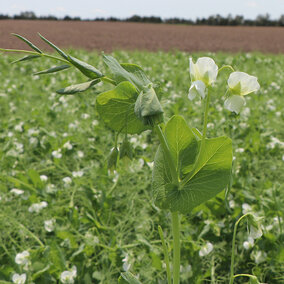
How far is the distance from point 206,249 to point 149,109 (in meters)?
0.73

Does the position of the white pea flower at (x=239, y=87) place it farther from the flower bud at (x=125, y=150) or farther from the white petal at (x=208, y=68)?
the flower bud at (x=125, y=150)

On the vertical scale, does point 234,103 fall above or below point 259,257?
above

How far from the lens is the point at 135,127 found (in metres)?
0.51

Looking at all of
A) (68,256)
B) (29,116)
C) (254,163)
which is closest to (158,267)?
(68,256)

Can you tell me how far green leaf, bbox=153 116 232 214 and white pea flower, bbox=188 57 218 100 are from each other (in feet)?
0.24

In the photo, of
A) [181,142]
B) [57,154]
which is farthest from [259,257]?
[57,154]

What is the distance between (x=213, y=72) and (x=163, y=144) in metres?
0.11

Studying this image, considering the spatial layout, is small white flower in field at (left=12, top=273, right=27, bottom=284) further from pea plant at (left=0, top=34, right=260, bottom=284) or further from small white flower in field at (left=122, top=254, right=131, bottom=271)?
pea plant at (left=0, top=34, right=260, bottom=284)

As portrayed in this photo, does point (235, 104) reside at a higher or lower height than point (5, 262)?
higher

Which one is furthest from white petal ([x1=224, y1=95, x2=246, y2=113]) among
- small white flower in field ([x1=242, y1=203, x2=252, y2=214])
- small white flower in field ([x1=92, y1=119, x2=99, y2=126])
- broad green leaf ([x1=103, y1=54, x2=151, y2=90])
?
small white flower in field ([x1=92, y1=119, x2=99, y2=126])

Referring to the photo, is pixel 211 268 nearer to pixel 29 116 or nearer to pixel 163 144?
pixel 163 144

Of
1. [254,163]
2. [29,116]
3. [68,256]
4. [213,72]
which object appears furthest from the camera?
[29,116]

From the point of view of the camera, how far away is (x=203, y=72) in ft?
1.51

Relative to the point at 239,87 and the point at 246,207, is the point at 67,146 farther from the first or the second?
the point at 239,87
